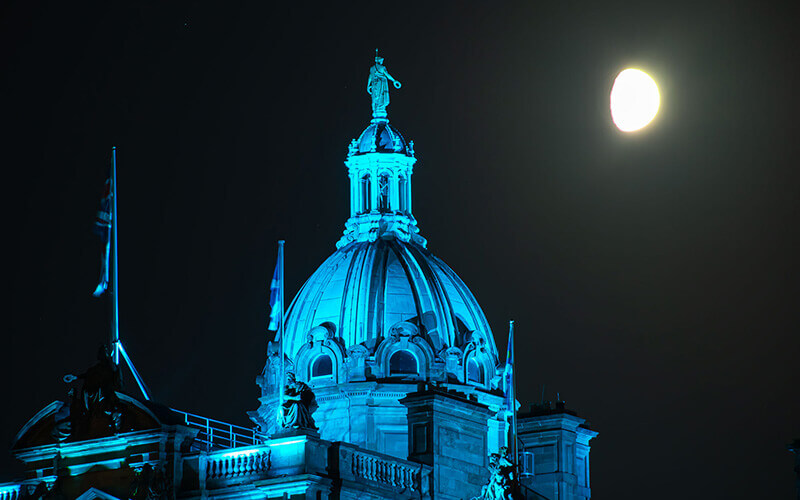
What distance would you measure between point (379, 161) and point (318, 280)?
6.01 m

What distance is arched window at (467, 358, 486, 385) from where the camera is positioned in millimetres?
101062

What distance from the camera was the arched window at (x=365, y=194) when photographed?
346 feet

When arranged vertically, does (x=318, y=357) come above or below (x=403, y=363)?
above

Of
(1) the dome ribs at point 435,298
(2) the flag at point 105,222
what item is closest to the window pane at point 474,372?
(1) the dome ribs at point 435,298

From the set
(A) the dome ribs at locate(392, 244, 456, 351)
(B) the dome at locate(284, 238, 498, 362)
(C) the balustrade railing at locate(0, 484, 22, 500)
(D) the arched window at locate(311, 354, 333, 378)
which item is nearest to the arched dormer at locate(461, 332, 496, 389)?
(B) the dome at locate(284, 238, 498, 362)

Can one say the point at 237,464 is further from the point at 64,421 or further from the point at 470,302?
the point at 470,302

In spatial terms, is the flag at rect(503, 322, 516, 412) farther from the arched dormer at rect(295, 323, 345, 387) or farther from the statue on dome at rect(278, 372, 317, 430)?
the statue on dome at rect(278, 372, 317, 430)

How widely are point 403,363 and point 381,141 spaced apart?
36.1ft

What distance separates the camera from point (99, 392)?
3346 inches

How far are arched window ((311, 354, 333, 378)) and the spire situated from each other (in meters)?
6.46

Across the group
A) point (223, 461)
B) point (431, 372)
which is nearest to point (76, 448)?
point (223, 461)

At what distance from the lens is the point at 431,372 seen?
9906 cm

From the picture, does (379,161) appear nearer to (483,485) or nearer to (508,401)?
(508,401)

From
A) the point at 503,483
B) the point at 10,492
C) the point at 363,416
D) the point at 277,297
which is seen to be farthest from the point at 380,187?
the point at 10,492
